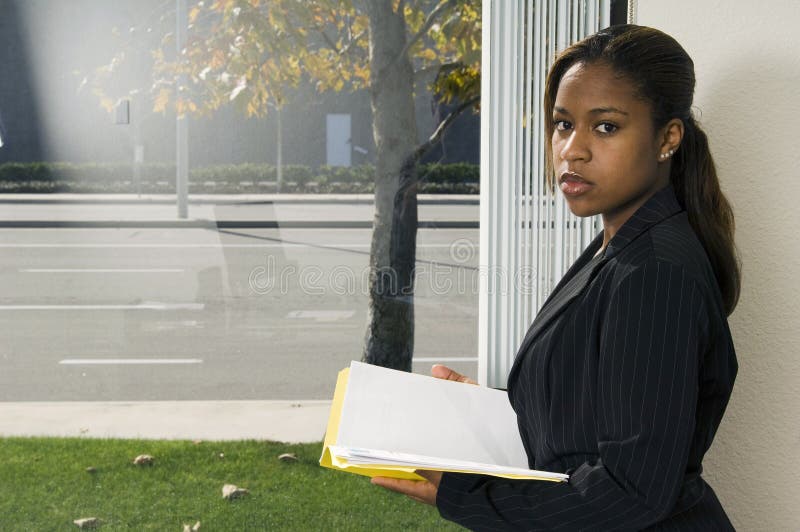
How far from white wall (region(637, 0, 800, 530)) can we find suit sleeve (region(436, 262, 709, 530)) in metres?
0.70

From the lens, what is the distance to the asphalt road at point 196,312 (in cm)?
302

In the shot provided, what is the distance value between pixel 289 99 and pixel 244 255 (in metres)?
0.53

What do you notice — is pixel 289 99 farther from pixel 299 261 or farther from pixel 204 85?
pixel 299 261

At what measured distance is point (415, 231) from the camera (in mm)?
3004

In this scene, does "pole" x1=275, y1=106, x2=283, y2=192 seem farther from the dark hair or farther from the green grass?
the dark hair

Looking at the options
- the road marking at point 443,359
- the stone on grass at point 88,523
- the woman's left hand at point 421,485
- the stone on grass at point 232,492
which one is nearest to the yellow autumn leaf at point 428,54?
the road marking at point 443,359

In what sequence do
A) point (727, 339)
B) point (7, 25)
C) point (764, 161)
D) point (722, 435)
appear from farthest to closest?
1. point (7, 25)
2. point (722, 435)
3. point (764, 161)
4. point (727, 339)

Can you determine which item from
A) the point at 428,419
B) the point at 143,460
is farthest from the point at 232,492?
the point at 428,419

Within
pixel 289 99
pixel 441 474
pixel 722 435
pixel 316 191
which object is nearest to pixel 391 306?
pixel 316 191

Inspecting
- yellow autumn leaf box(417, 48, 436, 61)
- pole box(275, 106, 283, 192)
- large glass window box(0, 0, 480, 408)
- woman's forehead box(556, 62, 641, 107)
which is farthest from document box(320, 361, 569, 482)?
yellow autumn leaf box(417, 48, 436, 61)

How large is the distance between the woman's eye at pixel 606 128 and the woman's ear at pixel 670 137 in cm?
6

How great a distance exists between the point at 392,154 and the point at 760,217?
150 centimetres

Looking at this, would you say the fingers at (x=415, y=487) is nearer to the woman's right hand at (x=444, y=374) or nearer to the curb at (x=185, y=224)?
the woman's right hand at (x=444, y=374)

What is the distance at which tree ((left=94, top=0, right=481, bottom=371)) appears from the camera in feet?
9.71
